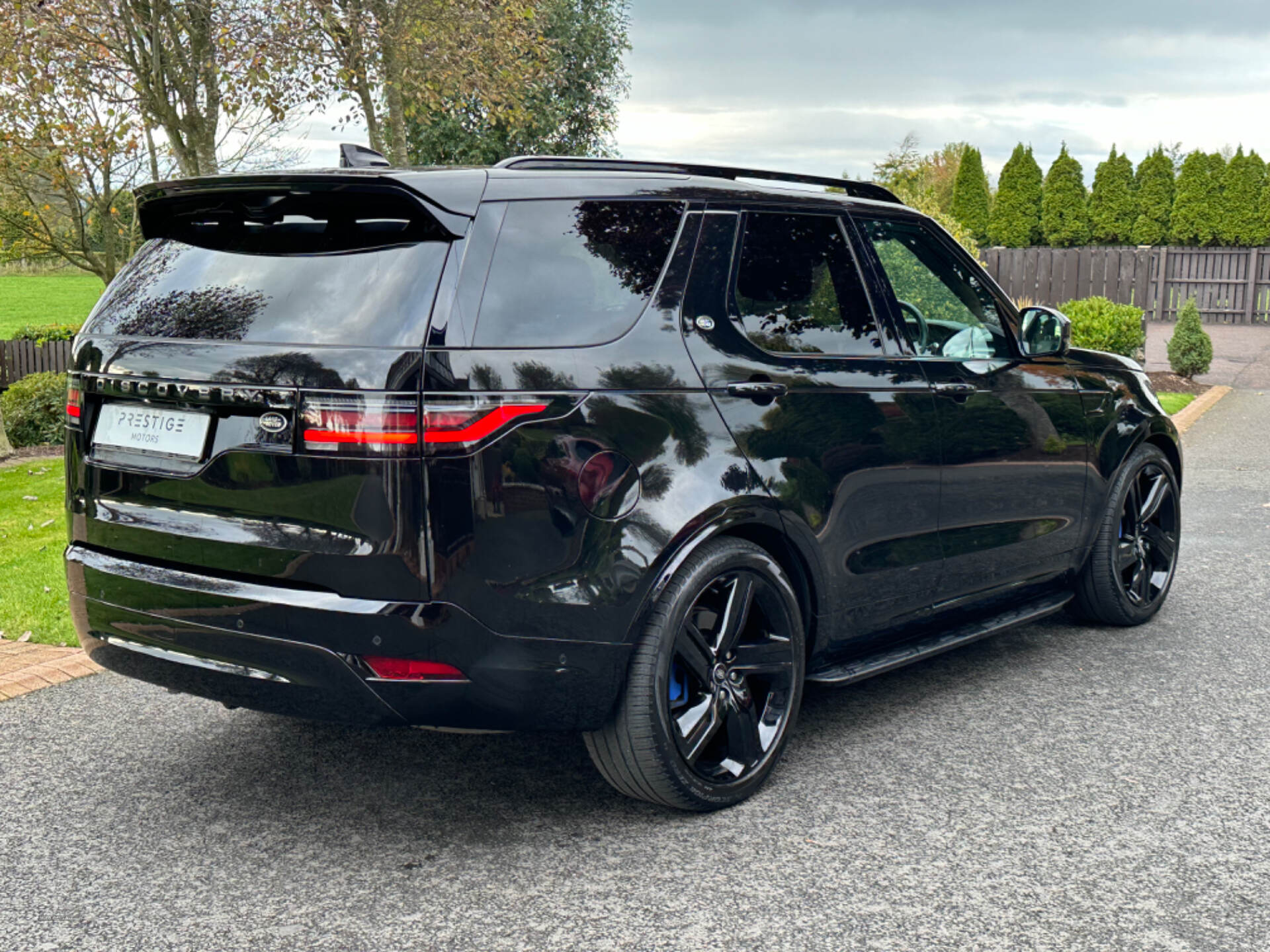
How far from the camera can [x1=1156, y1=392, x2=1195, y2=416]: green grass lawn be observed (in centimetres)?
1466

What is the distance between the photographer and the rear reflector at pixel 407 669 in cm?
319

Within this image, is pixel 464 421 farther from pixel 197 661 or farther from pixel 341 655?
pixel 197 661

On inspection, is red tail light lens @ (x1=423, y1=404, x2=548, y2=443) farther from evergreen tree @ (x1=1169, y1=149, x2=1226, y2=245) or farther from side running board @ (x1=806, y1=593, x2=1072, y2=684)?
evergreen tree @ (x1=1169, y1=149, x2=1226, y2=245)

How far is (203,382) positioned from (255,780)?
1.42m

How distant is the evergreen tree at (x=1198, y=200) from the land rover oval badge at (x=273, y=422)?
3718cm

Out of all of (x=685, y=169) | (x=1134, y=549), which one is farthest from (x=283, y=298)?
(x=1134, y=549)

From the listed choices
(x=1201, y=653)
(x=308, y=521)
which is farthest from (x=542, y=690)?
(x=1201, y=653)

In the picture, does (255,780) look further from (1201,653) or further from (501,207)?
(1201,653)

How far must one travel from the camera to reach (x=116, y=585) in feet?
11.6

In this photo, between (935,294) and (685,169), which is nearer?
(685,169)

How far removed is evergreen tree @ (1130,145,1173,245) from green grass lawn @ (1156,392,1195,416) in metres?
22.8

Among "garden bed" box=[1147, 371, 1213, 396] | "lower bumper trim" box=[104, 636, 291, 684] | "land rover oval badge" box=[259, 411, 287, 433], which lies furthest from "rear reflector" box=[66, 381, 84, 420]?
"garden bed" box=[1147, 371, 1213, 396]

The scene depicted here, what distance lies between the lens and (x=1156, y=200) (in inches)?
1454

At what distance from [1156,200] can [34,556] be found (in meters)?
35.6
